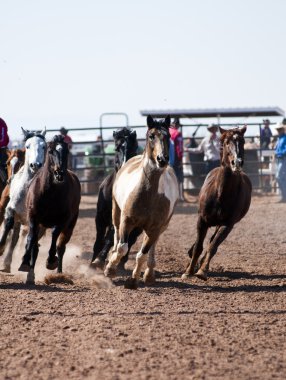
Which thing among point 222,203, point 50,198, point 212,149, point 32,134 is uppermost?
point 32,134

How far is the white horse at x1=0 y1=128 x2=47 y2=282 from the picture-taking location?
10.3m

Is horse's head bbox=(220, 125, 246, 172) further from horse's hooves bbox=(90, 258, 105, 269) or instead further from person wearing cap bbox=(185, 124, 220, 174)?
person wearing cap bbox=(185, 124, 220, 174)

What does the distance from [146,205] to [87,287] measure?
3.65 feet

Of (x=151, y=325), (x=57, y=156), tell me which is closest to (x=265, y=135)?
(x=57, y=156)

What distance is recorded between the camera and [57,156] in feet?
31.8

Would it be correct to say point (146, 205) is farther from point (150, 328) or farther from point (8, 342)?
point (8, 342)

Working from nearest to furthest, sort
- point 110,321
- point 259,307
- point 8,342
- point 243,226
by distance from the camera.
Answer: point 8,342 < point 110,321 < point 259,307 < point 243,226

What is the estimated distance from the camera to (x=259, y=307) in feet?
26.1

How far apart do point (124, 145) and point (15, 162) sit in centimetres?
152

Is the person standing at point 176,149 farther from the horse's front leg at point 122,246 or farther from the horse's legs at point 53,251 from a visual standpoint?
the horse's front leg at point 122,246

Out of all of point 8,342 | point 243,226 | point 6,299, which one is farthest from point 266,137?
point 8,342

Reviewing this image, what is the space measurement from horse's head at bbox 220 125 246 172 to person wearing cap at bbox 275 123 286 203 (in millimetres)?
11214

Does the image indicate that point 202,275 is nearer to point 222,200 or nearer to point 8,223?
point 222,200

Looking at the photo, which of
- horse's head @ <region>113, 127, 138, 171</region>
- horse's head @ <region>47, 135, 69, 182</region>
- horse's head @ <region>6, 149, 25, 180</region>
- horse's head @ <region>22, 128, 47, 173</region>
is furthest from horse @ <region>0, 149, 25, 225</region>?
horse's head @ <region>47, 135, 69, 182</region>
